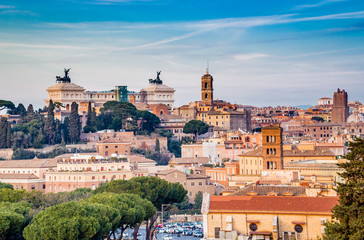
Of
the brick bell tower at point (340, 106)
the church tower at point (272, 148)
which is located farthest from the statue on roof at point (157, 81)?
the church tower at point (272, 148)

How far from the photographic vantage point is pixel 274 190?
42875mm

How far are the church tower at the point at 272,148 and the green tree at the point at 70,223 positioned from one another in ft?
55.9

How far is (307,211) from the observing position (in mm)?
38938

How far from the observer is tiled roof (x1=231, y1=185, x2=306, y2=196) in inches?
1671

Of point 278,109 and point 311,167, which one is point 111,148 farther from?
point 278,109

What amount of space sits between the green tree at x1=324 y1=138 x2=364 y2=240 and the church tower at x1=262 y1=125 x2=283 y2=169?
A: 23.9 m

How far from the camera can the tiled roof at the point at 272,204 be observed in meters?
39.0

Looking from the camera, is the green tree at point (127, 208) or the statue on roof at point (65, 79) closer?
the green tree at point (127, 208)

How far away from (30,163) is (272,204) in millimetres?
44835

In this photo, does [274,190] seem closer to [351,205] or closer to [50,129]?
[351,205]

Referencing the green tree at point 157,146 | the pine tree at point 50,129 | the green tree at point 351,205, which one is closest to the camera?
the green tree at point 351,205

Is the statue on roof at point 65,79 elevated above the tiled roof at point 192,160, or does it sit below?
above

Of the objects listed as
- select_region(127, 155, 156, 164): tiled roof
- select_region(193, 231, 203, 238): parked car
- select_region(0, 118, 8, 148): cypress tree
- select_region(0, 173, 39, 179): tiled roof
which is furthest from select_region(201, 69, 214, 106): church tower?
select_region(193, 231, 203, 238): parked car

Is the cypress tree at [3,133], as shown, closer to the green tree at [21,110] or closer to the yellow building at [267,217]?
the green tree at [21,110]
